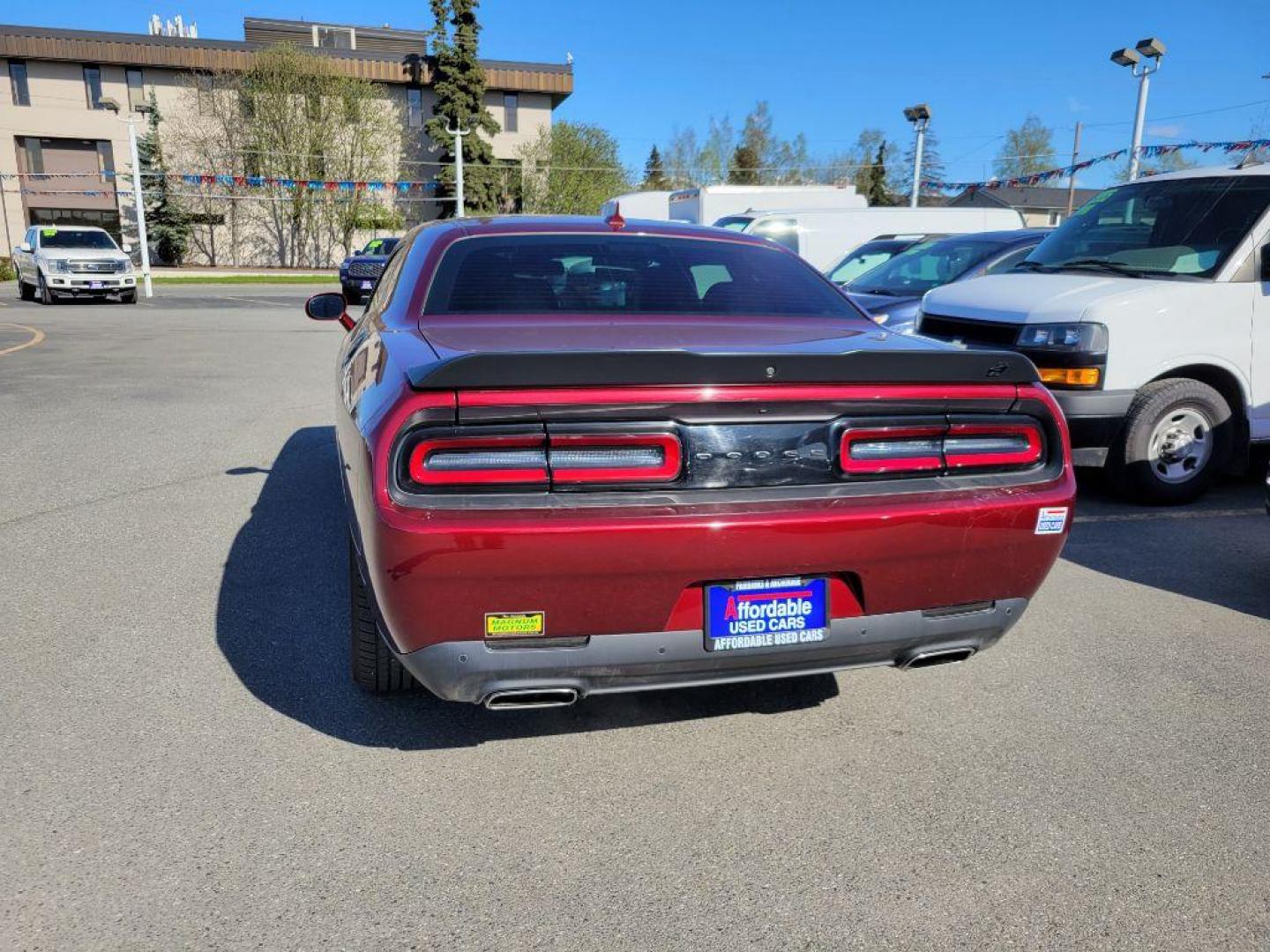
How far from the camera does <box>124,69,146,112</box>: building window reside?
4503cm

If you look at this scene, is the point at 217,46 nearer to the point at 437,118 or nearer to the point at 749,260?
the point at 437,118

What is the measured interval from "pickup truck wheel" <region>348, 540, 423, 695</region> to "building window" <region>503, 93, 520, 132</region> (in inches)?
2021

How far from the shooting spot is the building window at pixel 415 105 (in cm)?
4950

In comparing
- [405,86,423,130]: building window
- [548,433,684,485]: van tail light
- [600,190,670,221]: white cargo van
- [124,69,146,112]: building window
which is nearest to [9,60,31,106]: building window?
[124,69,146,112]: building window

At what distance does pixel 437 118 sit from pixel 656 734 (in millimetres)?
48293

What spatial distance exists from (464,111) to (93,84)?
55.7ft

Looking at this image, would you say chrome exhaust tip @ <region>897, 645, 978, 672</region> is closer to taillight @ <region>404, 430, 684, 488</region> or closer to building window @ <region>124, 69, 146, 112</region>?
taillight @ <region>404, 430, 684, 488</region>

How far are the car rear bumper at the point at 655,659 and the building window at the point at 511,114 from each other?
5196 cm

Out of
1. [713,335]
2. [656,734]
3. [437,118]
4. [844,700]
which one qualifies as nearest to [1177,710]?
[844,700]

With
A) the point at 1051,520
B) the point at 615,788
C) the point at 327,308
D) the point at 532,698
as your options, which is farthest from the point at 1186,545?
the point at 327,308

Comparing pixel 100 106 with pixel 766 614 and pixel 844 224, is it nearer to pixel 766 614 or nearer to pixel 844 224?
pixel 844 224

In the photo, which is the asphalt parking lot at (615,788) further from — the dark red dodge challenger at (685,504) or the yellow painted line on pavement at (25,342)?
the yellow painted line on pavement at (25,342)

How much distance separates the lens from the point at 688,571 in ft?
8.23

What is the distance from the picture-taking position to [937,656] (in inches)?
112
